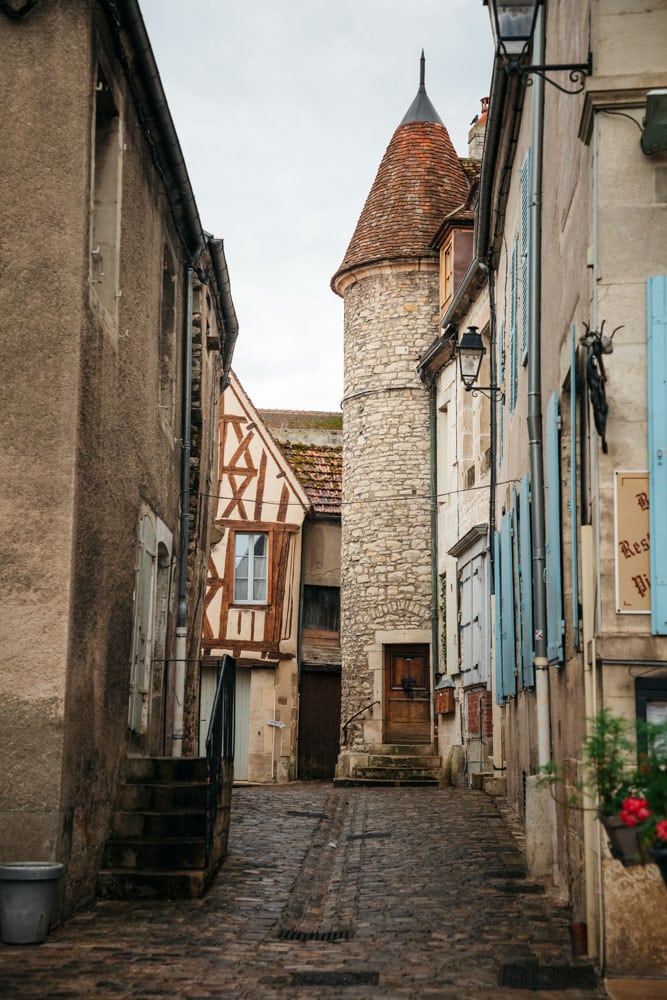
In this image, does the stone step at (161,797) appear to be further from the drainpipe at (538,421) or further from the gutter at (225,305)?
the gutter at (225,305)

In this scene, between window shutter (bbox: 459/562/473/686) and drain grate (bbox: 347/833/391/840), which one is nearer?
drain grate (bbox: 347/833/391/840)

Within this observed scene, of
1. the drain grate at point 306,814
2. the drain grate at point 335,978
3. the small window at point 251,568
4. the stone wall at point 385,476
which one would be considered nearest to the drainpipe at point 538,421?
the drain grate at point 335,978

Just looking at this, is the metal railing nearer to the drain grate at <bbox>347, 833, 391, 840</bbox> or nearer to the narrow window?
the drain grate at <bbox>347, 833, 391, 840</bbox>

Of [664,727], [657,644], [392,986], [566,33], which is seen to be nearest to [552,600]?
[657,644]

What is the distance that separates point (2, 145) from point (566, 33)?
130 inches

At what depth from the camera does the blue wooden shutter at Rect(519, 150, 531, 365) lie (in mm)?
9609

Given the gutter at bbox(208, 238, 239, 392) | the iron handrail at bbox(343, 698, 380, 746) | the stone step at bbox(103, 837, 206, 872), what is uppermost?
the gutter at bbox(208, 238, 239, 392)

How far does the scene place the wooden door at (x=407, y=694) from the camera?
70.0 ft

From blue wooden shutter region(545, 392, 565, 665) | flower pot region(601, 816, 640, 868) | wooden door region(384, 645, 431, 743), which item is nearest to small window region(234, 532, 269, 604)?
wooden door region(384, 645, 431, 743)

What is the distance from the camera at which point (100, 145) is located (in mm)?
8914

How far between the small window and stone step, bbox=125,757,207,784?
13.7 metres

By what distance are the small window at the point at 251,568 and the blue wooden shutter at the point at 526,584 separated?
13.6 meters

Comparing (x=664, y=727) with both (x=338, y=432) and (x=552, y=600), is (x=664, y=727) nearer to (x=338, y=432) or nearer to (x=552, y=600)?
(x=552, y=600)

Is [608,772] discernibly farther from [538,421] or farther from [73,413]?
[538,421]
